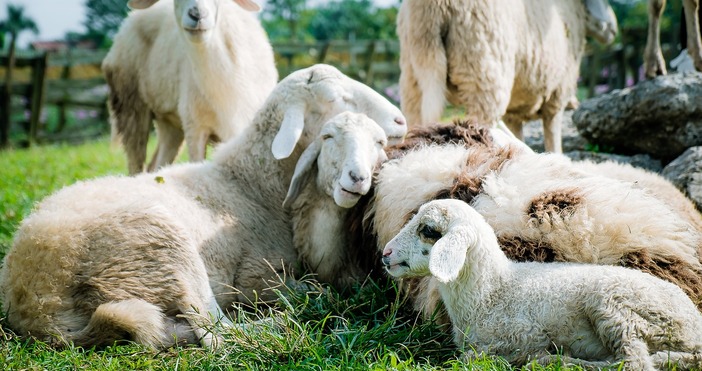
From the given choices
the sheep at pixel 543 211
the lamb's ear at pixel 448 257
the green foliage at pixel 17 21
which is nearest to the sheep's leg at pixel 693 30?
the sheep at pixel 543 211

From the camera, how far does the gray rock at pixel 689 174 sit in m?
5.27

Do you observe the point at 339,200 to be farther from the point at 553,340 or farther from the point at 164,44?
the point at 164,44

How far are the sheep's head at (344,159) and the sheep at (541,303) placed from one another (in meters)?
0.93

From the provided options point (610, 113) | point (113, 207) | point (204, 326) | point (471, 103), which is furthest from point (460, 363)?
point (610, 113)

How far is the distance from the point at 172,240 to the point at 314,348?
1.12 meters

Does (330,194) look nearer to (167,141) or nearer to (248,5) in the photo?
(248,5)

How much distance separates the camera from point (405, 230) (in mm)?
3562

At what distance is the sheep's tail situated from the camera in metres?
3.92

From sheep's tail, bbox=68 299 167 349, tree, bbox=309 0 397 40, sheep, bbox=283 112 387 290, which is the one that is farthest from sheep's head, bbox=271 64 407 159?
tree, bbox=309 0 397 40

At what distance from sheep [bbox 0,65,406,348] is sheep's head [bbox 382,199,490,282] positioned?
3.37 ft

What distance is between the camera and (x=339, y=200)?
4492mm

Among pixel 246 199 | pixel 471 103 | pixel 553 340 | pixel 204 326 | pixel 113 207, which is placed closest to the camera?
pixel 553 340

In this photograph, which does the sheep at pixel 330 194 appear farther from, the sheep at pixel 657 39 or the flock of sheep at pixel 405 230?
the sheep at pixel 657 39

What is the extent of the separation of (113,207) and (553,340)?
2.41 m
